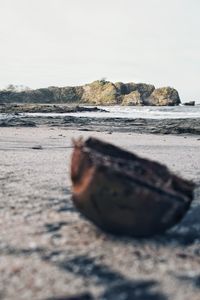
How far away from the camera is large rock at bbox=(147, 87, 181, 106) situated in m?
77.1

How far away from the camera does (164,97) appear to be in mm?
78562

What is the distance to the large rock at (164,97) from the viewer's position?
7706 centimetres

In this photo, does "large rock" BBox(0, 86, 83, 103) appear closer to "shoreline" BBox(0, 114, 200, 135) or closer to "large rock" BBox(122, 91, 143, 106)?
"large rock" BBox(122, 91, 143, 106)

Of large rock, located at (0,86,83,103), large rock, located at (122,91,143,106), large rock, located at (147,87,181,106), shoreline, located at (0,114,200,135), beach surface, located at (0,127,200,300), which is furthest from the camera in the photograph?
large rock, located at (0,86,83,103)

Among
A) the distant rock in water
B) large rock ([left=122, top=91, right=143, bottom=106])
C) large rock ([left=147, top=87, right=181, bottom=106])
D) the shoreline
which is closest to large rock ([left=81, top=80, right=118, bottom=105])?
the distant rock in water

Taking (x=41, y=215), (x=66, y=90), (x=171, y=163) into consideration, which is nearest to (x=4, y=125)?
(x=171, y=163)

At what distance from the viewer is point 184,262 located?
2.30 meters

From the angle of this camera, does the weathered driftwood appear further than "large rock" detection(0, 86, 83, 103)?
No

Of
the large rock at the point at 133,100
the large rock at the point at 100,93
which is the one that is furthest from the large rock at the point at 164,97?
the large rock at the point at 100,93

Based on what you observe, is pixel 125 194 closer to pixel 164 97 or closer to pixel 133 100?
pixel 133 100

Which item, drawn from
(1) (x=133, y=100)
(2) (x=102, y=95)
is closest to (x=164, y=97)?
(1) (x=133, y=100)

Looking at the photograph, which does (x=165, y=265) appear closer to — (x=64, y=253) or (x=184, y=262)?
(x=184, y=262)

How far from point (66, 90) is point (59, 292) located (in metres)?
102

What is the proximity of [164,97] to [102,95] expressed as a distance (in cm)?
1818
